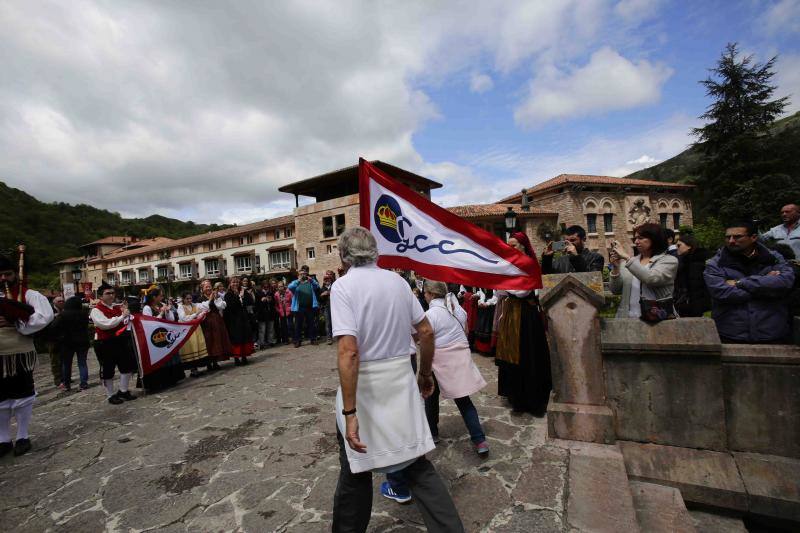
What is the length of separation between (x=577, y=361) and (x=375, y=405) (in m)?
2.22

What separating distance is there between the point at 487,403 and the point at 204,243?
51.4m

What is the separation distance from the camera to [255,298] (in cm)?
1001

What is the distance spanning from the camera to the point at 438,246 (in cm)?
330

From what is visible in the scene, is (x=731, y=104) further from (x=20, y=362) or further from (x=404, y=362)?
(x=20, y=362)

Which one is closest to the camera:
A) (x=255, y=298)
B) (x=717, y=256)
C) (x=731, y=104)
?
(x=717, y=256)

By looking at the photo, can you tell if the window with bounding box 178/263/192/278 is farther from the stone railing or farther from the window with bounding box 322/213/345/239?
the stone railing

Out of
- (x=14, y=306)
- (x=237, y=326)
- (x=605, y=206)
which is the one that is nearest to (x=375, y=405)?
(x=14, y=306)

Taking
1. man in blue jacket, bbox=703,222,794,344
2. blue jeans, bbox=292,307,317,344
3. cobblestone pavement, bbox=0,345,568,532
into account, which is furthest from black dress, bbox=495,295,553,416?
blue jeans, bbox=292,307,317,344

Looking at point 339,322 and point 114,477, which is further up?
point 339,322

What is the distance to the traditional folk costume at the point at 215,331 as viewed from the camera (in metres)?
7.51

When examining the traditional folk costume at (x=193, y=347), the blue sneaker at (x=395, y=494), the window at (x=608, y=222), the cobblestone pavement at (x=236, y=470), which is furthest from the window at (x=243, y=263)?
the blue sneaker at (x=395, y=494)

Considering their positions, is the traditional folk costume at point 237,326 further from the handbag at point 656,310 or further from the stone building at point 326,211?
the stone building at point 326,211

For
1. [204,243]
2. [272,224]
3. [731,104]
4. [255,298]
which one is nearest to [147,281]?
[204,243]

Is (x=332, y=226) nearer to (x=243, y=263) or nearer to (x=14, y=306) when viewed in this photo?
(x=243, y=263)
